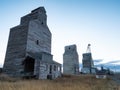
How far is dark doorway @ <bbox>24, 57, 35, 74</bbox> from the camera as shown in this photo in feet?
69.8

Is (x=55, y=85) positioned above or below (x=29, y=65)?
below

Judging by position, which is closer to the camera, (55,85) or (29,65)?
(55,85)

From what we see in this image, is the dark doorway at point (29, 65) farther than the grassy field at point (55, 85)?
Yes

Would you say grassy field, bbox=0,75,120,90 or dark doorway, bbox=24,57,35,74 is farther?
dark doorway, bbox=24,57,35,74

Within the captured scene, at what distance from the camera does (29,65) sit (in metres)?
22.1

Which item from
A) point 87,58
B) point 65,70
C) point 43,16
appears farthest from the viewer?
point 87,58

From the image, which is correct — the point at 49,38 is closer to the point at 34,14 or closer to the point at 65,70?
the point at 34,14

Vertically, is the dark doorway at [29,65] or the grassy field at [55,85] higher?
the dark doorway at [29,65]

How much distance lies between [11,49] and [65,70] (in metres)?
21.8

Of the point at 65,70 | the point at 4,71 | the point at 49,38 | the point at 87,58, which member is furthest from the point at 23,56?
the point at 87,58

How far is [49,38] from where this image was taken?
2928 centimetres

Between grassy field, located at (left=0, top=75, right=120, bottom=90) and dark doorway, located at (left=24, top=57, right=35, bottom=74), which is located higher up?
dark doorway, located at (left=24, top=57, right=35, bottom=74)

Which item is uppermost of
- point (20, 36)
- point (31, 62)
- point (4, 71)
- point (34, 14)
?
point (34, 14)

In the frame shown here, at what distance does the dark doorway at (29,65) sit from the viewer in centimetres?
2128
